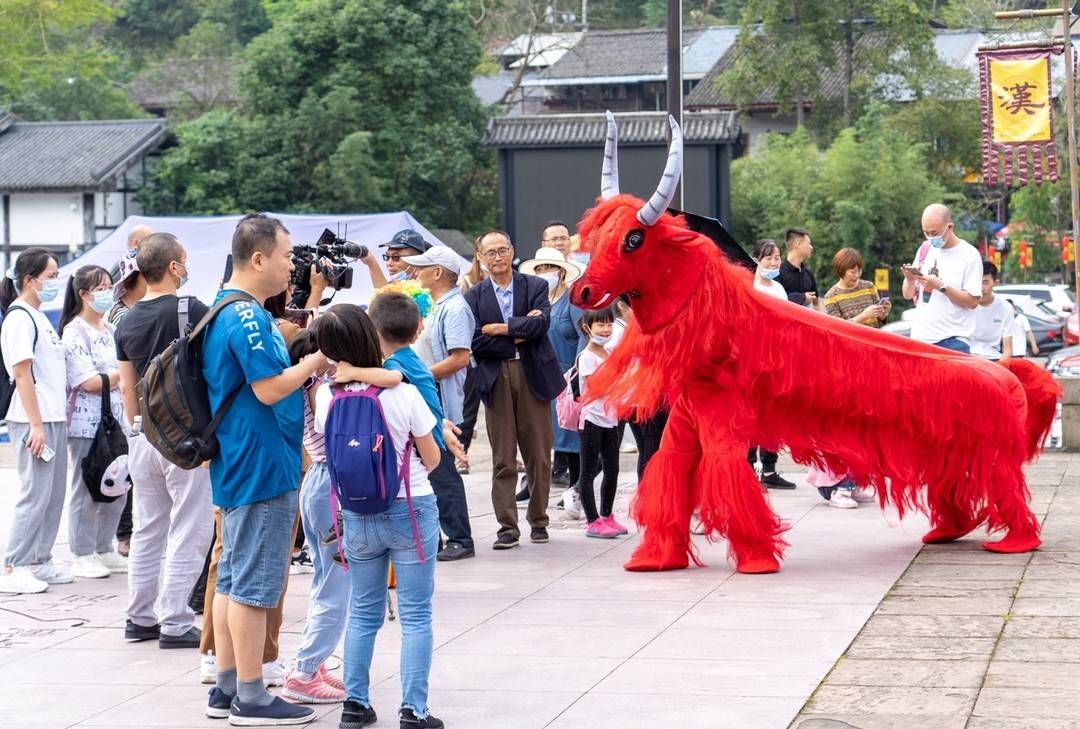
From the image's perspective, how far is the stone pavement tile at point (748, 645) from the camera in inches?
241

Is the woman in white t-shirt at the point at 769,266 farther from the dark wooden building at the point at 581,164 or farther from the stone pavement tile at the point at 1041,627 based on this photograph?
the dark wooden building at the point at 581,164

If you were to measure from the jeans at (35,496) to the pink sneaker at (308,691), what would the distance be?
2.90 meters

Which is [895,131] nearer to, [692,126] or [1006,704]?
[692,126]

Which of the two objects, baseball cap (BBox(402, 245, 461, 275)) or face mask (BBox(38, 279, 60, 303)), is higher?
baseball cap (BBox(402, 245, 461, 275))

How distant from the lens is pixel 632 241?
7.56m

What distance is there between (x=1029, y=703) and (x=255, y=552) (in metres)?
2.80

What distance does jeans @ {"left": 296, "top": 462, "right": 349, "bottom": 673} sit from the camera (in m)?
5.64

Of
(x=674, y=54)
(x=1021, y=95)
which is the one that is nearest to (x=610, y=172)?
(x=674, y=54)

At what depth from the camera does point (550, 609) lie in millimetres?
7164

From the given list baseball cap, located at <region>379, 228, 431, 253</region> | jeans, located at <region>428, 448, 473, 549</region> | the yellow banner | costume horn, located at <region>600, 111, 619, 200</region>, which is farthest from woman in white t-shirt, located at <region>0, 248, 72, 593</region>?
the yellow banner

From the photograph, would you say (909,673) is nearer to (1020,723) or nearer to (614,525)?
(1020,723)

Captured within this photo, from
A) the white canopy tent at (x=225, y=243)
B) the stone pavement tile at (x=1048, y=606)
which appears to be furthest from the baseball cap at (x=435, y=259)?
the white canopy tent at (x=225, y=243)

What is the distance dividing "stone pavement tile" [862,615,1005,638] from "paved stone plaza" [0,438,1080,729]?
0.06 ft

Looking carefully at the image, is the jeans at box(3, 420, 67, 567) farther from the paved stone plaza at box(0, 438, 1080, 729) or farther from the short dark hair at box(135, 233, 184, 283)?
the short dark hair at box(135, 233, 184, 283)
